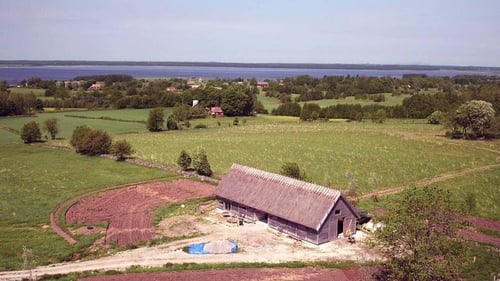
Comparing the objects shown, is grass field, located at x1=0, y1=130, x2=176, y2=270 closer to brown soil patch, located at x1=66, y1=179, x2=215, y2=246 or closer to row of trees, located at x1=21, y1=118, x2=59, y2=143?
row of trees, located at x1=21, y1=118, x2=59, y2=143

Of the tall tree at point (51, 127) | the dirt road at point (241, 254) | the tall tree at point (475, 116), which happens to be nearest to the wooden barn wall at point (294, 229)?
the dirt road at point (241, 254)

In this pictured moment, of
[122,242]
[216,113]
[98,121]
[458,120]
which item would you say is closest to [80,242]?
[122,242]

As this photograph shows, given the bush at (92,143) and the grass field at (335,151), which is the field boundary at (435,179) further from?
the bush at (92,143)

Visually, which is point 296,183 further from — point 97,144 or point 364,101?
point 364,101

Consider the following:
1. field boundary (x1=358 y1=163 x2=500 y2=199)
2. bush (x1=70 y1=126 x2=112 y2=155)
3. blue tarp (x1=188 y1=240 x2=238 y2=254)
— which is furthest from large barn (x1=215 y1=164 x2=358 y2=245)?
bush (x1=70 y1=126 x2=112 y2=155)

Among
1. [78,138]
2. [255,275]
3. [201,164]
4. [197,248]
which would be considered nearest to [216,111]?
[78,138]

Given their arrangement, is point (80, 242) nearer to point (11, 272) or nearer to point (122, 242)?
point (122, 242)
